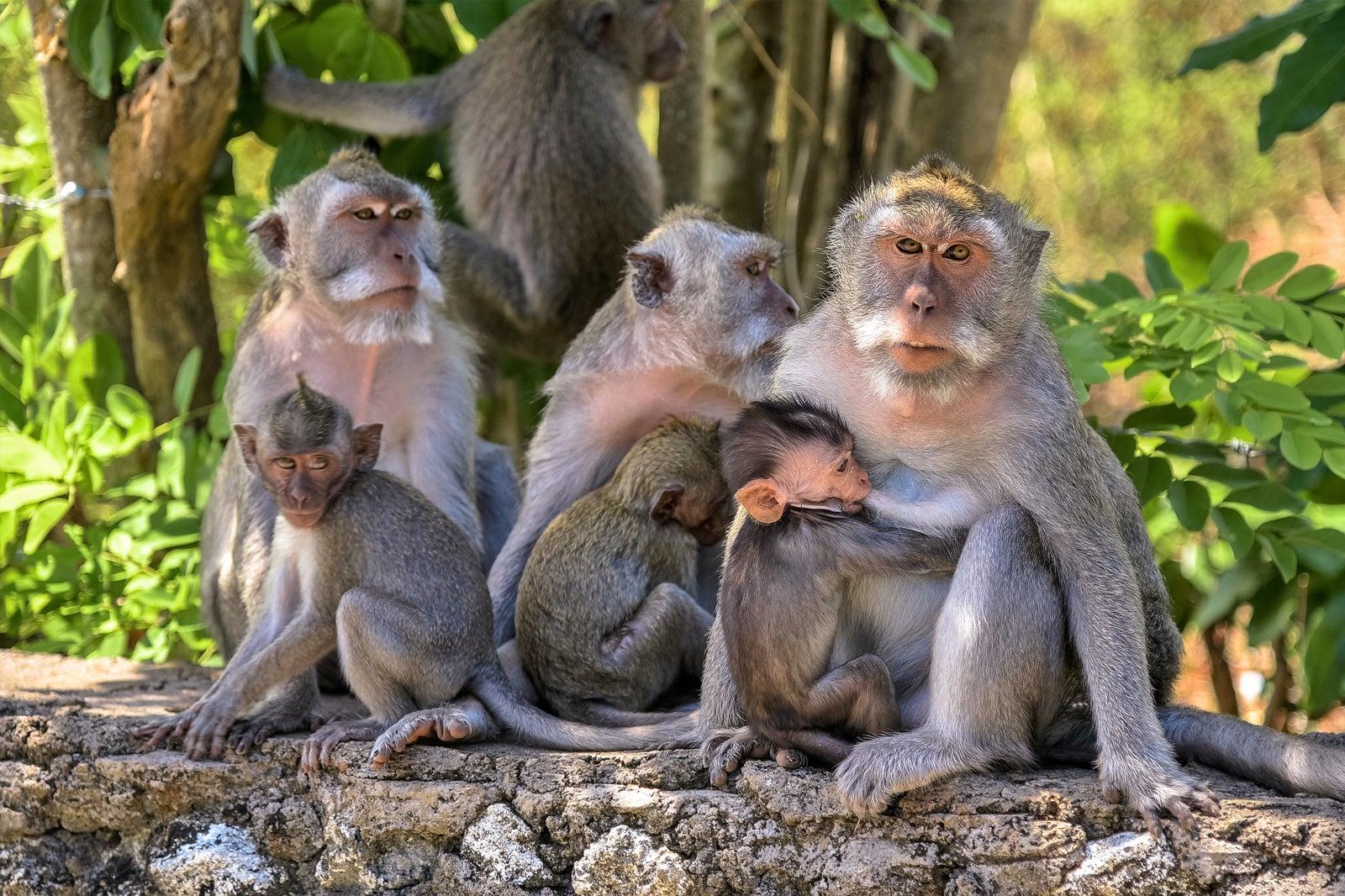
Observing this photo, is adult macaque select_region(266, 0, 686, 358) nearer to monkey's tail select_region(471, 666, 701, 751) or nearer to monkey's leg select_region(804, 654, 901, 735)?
monkey's tail select_region(471, 666, 701, 751)

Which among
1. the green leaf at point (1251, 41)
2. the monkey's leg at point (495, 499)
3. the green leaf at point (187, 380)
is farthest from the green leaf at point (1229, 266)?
the green leaf at point (187, 380)

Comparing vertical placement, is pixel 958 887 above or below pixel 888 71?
below

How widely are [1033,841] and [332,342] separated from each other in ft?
10.0

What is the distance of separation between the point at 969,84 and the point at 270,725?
470cm

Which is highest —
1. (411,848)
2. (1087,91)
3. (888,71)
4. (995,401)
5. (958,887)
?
(1087,91)

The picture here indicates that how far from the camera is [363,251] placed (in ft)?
17.1

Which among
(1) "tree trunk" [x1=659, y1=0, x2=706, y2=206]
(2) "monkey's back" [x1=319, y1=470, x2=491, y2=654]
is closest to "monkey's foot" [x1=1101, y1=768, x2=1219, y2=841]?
(2) "monkey's back" [x1=319, y1=470, x2=491, y2=654]

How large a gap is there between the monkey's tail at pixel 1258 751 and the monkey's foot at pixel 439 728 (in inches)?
74.4

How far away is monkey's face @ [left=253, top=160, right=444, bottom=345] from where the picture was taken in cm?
517

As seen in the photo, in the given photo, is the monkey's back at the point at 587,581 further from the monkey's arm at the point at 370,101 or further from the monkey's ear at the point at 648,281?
the monkey's arm at the point at 370,101

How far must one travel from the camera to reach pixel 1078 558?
367 cm

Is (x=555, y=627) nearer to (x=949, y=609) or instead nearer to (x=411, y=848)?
(x=411, y=848)

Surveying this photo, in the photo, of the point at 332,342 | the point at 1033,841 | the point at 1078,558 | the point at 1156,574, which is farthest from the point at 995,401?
the point at 332,342

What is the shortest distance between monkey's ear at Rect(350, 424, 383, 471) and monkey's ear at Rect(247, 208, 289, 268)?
1.05 meters
